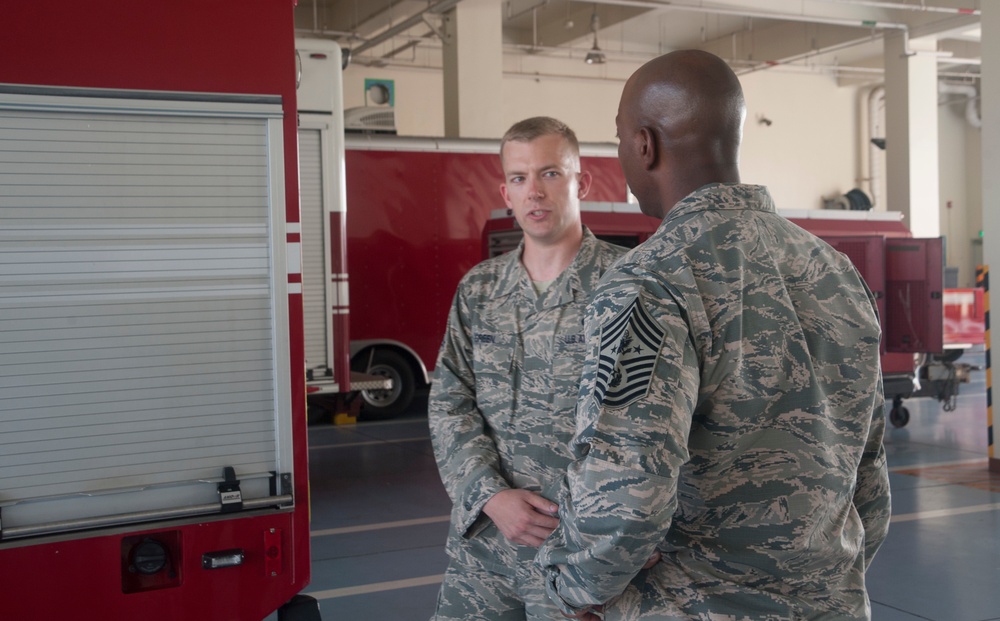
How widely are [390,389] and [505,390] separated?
30.4 ft

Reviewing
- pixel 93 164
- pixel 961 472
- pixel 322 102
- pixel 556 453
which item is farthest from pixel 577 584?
pixel 961 472

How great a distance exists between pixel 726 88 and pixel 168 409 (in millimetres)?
1905

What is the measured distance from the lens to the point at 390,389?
38.3ft

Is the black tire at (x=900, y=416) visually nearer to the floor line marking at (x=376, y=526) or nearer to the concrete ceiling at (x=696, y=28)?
the floor line marking at (x=376, y=526)

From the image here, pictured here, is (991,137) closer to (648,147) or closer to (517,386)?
(517,386)

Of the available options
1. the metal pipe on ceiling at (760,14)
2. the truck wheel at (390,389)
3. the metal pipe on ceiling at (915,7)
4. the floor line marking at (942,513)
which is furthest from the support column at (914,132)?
the floor line marking at (942,513)

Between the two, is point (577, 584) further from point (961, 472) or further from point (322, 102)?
point (961, 472)

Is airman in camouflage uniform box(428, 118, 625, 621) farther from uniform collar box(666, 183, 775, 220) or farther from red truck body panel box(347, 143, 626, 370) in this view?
red truck body panel box(347, 143, 626, 370)

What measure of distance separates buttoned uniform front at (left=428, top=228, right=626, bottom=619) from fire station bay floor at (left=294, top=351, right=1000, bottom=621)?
2624 mm

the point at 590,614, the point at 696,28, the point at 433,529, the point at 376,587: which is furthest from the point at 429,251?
the point at 696,28

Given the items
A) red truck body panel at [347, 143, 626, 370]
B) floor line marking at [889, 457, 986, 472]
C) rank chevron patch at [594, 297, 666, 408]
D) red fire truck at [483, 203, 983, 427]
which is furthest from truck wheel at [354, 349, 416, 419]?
rank chevron patch at [594, 297, 666, 408]

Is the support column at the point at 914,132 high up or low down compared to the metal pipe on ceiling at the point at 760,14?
down

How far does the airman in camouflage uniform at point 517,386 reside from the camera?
2.40m

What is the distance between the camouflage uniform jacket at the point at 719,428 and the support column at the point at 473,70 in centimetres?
1231
